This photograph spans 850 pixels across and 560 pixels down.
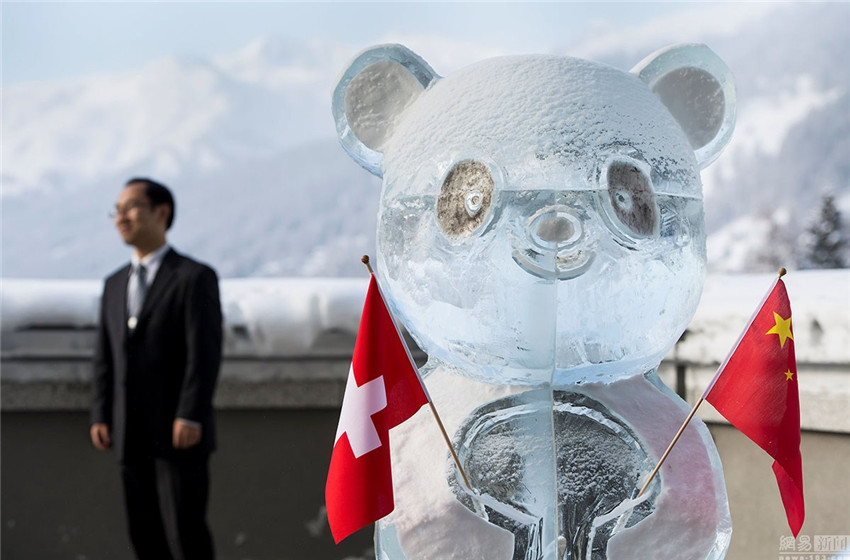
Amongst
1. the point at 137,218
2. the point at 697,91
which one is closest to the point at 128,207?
the point at 137,218

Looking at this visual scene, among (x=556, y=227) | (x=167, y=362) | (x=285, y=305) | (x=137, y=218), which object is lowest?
(x=167, y=362)

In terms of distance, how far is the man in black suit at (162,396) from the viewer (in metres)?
2.78

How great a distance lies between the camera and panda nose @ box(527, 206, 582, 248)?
1.32 m

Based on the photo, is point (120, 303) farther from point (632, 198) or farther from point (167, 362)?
point (632, 198)

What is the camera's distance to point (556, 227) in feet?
4.32

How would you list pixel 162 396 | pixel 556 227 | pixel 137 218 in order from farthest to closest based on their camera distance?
1. pixel 137 218
2. pixel 162 396
3. pixel 556 227

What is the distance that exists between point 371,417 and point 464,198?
36cm

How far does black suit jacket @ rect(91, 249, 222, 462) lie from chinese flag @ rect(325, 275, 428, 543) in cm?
147

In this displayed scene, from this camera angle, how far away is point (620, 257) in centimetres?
135

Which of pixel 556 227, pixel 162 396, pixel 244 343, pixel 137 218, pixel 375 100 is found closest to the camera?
pixel 556 227

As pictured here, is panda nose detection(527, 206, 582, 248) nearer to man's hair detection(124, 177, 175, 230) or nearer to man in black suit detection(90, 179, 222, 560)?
man in black suit detection(90, 179, 222, 560)

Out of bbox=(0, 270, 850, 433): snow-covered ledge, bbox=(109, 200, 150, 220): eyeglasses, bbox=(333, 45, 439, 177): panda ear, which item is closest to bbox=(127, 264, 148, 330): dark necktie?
bbox=(109, 200, 150, 220): eyeglasses

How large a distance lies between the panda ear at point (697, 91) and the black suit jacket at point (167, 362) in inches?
65.2

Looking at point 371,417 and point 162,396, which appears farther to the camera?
point 162,396
